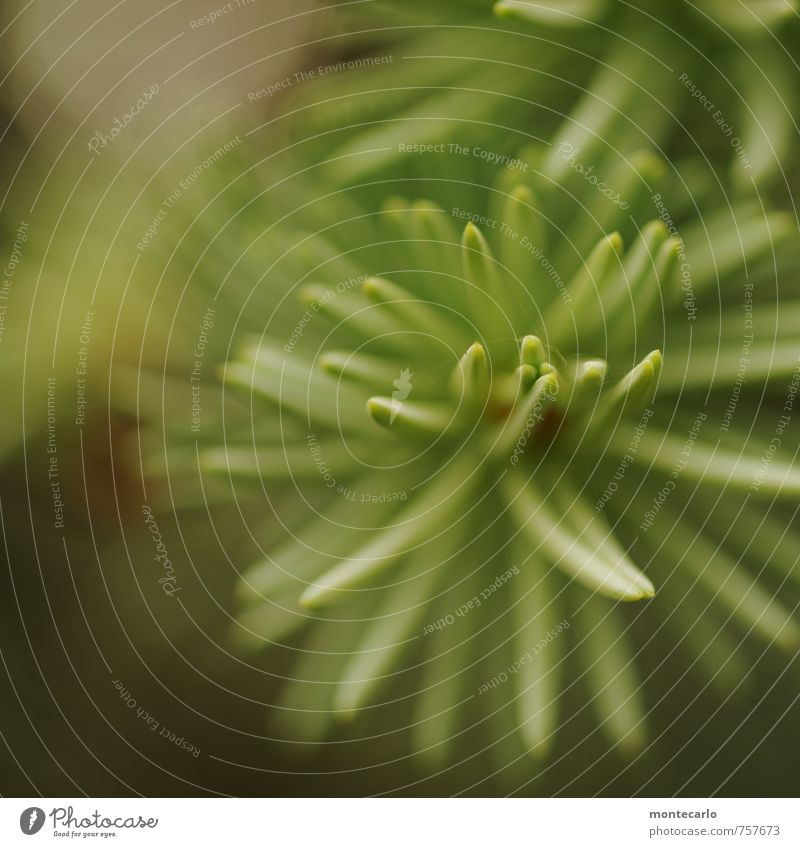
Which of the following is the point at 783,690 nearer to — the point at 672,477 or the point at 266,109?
the point at 672,477
